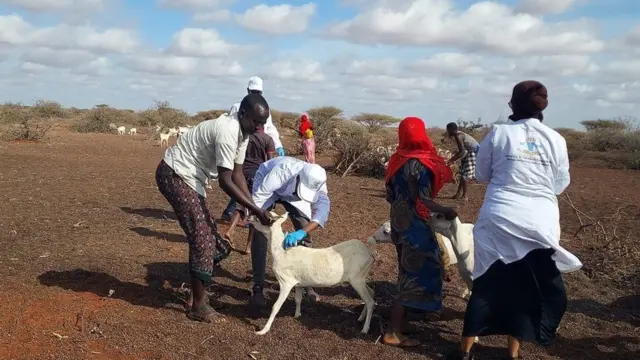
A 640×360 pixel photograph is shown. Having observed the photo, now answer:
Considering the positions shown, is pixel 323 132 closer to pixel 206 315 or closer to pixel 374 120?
pixel 374 120

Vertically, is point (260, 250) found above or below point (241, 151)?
below

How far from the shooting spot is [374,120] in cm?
2758

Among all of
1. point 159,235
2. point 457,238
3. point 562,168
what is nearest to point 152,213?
point 159,235

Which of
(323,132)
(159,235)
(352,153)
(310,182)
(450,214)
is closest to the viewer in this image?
(450,214)

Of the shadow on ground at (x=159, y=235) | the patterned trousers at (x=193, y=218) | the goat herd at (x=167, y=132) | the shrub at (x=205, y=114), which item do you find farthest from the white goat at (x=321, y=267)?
the shrub at (x=205, y=114)

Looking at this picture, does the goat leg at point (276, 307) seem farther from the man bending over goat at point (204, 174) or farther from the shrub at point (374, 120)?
the shrub at point (374, 120)

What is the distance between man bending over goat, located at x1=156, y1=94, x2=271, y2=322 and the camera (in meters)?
Result: 4.41

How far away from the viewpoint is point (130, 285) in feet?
18.4

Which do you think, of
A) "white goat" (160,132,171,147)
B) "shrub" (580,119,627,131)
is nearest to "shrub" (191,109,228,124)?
"white goat" (160,132,171,147)

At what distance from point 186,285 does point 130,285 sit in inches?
20.7

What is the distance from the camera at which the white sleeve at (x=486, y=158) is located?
151 inches

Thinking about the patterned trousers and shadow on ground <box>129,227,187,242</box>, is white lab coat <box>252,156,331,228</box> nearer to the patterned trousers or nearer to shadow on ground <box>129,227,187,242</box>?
the patterned trousers

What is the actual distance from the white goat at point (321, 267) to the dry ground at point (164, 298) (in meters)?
0.35

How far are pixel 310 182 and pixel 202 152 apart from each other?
0.93 metres
